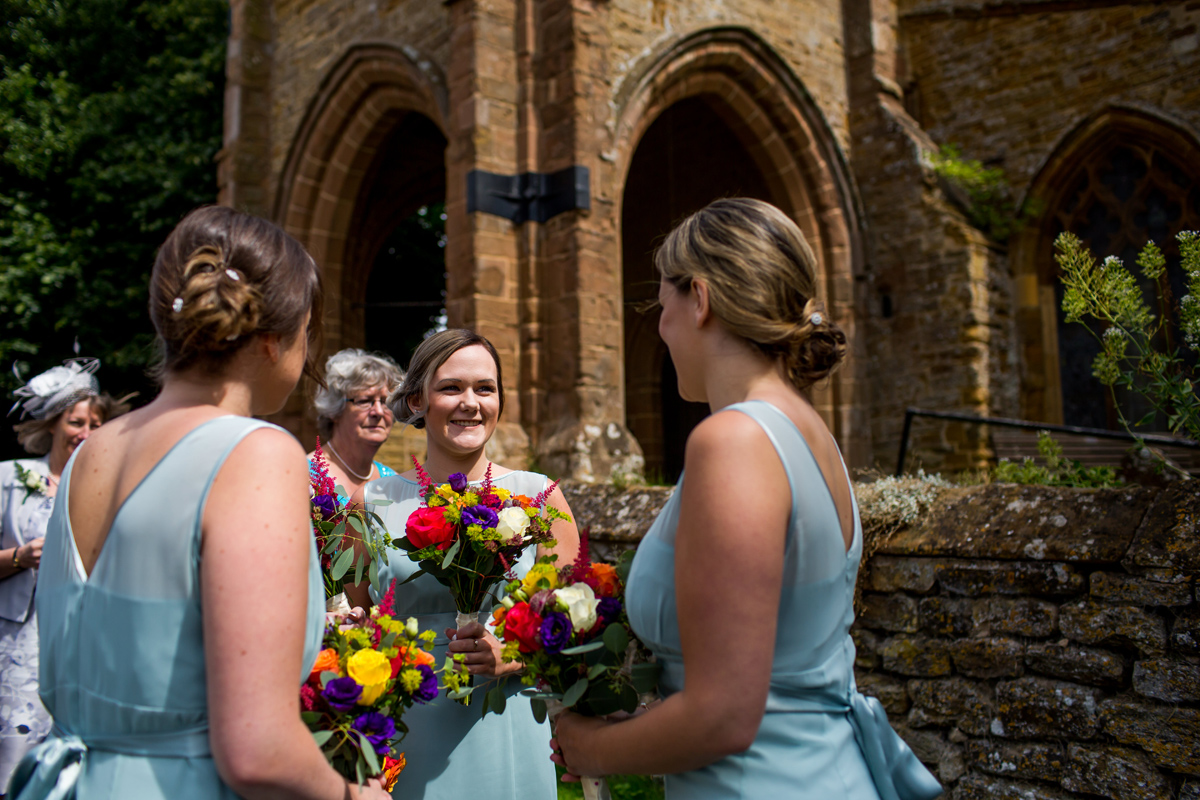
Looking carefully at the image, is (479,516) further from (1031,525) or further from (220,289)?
(1031,525)

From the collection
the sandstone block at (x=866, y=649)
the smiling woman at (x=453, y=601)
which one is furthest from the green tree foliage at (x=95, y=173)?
the sandstone block at (x=866, y=649)

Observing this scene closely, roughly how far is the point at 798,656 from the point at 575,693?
0.41 meters

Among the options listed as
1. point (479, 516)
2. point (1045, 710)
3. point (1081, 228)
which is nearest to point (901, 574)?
point (1045, 710)

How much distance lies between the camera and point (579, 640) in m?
1.55

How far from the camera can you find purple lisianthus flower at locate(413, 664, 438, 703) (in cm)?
162

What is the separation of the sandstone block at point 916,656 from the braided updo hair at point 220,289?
8.91 ft

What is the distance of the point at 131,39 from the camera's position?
12.3 metres

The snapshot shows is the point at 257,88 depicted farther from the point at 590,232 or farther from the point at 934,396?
the point at 934,396

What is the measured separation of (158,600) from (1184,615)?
280 cm

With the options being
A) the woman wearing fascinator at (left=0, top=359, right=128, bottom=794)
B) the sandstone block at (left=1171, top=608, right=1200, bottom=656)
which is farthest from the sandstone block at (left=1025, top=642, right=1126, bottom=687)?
the woman wearing fascinator at (left=0, top=359, right=128, bottom=794)

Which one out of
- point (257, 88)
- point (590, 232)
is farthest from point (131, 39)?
point (590, 232)

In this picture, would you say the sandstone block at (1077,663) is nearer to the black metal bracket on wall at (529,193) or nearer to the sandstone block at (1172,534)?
the sandstone block at (1172,534)

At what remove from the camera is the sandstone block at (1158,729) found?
2475mm

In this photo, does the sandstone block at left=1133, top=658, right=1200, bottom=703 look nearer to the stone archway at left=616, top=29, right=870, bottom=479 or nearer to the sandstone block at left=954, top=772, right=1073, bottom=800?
the sandstone block at left=954, top=772, right=1073, bottom=800
